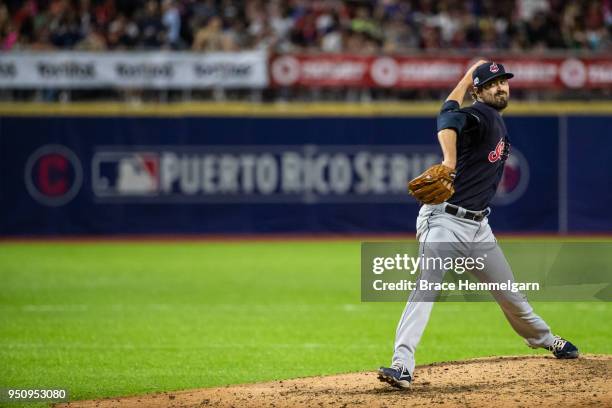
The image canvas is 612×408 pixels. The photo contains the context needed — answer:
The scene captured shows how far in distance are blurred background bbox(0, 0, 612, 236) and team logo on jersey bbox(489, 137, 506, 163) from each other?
12.9 meters

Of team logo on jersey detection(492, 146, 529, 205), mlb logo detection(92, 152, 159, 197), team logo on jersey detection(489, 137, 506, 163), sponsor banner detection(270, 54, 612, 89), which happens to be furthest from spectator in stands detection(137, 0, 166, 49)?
team logo on jersey detection(489, 137, 506, 163)

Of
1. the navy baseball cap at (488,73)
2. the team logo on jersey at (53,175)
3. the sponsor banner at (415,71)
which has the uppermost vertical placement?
the sponsor banner at (415,71)

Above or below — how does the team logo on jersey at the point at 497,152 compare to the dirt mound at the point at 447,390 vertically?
above

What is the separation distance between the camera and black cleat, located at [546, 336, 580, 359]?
7.25m

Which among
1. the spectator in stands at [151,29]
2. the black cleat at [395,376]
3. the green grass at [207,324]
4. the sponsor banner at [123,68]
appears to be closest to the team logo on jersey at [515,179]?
the green grass at [207,324]

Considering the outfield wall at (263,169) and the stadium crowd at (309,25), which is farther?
the stadium crowd at (309,25)

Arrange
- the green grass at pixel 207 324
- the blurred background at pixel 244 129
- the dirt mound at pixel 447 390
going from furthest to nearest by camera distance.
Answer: the blurred background at pixel 244 129 < the green grass at pixel 207 324 < the dirt mound at pixel 447 390

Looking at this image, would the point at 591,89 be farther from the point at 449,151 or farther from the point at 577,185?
the point at 449,151

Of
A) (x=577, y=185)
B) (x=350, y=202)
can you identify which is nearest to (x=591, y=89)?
(x=577, y=185)

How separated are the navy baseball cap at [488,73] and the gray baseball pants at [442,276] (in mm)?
909

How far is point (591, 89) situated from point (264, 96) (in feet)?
22.5

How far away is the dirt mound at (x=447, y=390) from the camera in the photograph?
20.3ft

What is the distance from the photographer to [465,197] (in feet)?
21.9

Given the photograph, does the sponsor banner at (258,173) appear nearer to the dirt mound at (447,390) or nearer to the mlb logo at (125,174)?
A: the mlb logo at (125,174)
